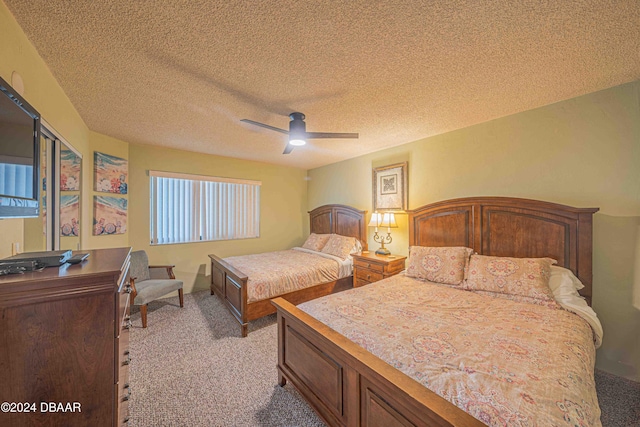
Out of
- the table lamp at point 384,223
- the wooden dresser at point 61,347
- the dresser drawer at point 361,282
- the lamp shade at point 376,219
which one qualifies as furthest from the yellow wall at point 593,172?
the wooden dresser at point 61,347

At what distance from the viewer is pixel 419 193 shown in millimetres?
3410

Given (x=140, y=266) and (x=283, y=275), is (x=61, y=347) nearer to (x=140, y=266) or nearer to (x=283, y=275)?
(x=283, y=275)

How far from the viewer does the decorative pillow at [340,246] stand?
3.94m

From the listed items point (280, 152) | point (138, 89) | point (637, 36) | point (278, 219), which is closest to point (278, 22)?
point (138, 89)

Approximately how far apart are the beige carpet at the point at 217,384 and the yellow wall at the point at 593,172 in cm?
59

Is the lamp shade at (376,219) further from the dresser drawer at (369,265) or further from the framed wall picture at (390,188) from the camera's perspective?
the dresser drawer at (369,265)

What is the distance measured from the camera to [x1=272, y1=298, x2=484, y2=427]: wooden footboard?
0.99 meters

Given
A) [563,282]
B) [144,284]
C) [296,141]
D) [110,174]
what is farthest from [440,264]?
[110,174]

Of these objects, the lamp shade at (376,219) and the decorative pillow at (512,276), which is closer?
the decorative pillow at (512,276)

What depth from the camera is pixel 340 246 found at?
4059 millimetres

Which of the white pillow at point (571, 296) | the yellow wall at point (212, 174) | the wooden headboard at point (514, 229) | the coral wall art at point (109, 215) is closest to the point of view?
the white pillow at point (571, 296)

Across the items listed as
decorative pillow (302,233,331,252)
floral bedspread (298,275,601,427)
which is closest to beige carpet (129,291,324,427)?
floral bedspread (298,275,601,427)

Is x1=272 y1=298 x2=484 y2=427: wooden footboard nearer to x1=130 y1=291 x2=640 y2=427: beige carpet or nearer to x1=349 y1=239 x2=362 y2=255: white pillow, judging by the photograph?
x1=130 y1=291 x2=640 y2=427: beige carpet

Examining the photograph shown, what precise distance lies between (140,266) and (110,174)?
1.36 m
